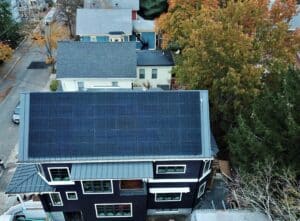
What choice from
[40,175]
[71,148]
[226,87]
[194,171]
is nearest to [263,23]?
[226,87]

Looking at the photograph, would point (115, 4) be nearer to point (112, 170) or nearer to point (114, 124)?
point (114, 124)

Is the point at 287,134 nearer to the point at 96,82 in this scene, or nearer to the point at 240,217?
the point at 240,217

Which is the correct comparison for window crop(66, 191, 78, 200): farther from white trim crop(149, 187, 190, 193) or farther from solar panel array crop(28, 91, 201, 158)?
white trim crop(149, 187, 190, 193)

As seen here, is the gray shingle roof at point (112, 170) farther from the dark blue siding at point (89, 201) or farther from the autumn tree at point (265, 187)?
the autumn tree at point (265, 187)

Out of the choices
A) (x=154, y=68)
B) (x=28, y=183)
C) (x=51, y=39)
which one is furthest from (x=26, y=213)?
(x=51, y=39)

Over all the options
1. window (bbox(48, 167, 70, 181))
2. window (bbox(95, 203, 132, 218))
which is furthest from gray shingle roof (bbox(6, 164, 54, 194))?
window (bbox(95, 203, 132, 218))
